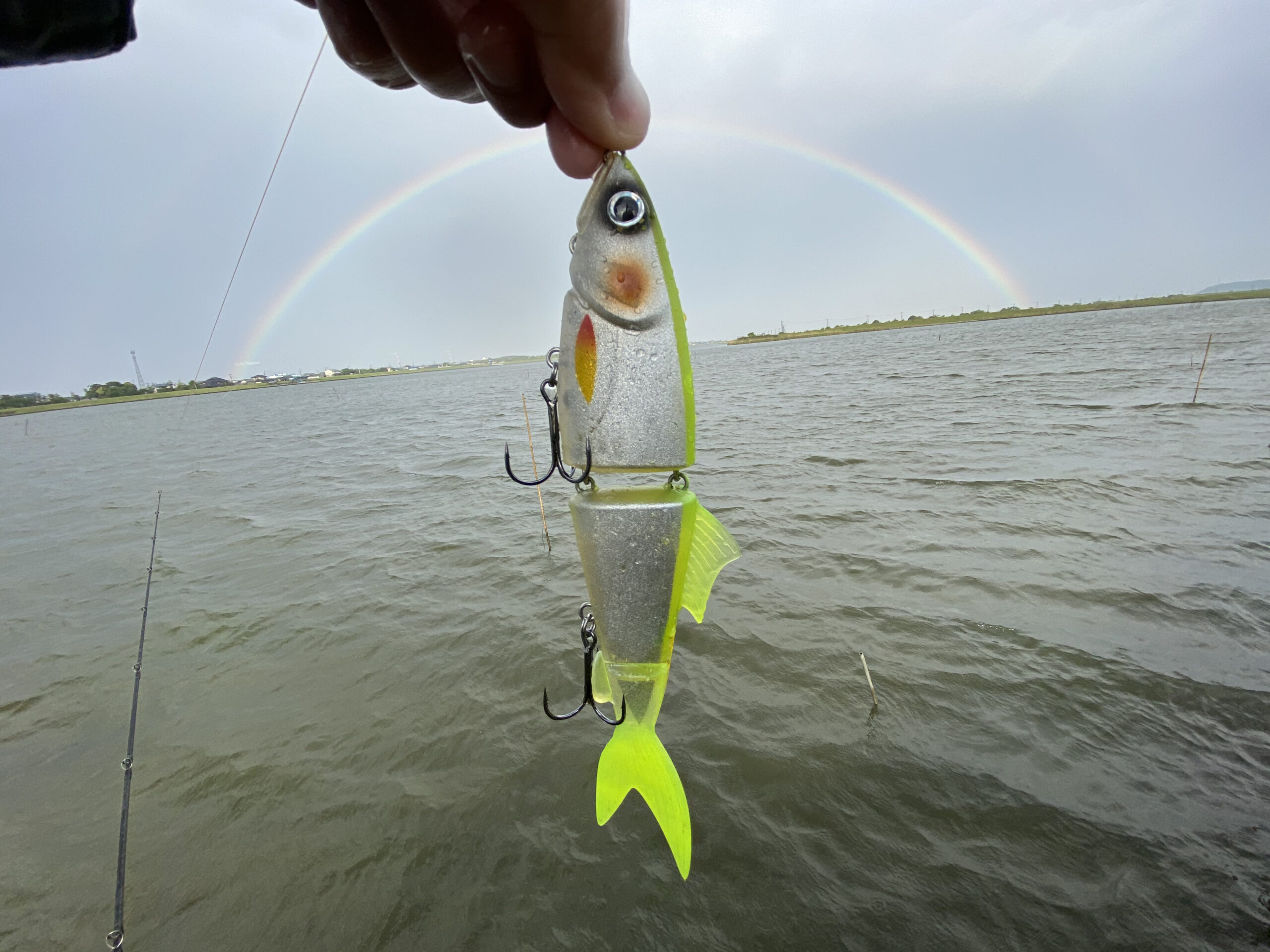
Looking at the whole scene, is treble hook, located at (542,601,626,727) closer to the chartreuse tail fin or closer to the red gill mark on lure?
the chartreuse tail fin

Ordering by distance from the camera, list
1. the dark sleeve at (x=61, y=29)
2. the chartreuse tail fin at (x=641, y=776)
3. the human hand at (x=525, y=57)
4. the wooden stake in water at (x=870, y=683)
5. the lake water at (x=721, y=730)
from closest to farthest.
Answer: the dark sleeve at (x=61, y=29)
the human hand at (x=525, y=57)
the chartreuse tail fin at (x=641, y=776)
the lake water at (x=721, y=730)
the wooden stake in water at (x=870, y=683)

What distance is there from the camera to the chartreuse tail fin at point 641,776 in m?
1.58

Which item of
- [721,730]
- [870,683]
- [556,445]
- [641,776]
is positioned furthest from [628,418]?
[870,683]

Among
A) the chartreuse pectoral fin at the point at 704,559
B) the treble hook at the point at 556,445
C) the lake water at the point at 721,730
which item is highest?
the treble hook at the point at 556,445

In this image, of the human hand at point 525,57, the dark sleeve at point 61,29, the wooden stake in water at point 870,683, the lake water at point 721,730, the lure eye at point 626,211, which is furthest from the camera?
the wooden stake in water at point 870,683

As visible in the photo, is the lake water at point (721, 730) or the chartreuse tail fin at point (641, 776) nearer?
the chartreuse tail fin at point (641, 776)

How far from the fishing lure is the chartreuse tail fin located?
0.01m

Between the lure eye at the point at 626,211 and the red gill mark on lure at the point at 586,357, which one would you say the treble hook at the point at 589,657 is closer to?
the red gill mark on lure at the point at 586,357

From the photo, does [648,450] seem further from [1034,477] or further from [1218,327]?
[1218,327]

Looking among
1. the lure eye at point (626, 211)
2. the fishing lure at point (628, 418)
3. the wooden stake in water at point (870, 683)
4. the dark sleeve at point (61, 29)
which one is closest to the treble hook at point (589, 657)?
the fishing lure at point (628, 418)

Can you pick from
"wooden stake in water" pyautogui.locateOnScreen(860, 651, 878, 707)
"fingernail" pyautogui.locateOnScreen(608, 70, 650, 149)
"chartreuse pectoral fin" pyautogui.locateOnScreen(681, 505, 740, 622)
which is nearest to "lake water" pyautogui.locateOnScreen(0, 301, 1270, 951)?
"wooden stake in water" pyautogui.locateOnScreen(860, 651, 878, 707)

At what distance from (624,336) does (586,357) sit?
0.11 metres

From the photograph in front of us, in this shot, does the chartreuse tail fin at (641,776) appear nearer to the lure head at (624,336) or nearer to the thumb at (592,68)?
the lure head at (624,336)

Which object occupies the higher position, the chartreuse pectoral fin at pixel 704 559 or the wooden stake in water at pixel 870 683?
the chartreuse pectoral fin at pixel 704 559
